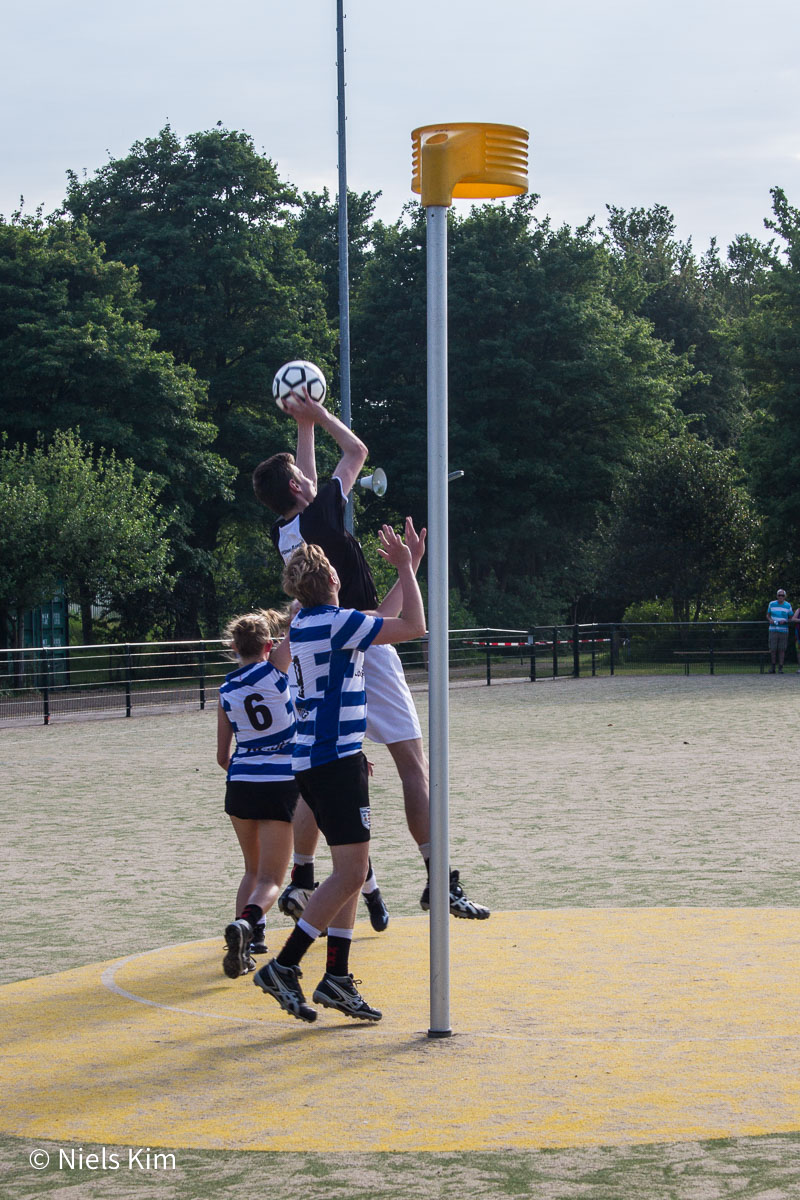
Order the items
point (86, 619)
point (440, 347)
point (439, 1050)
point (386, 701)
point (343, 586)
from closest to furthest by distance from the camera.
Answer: point (439, 1050)
point (440, 347)
point (343, 586)
point (386, 701)
point (86, 619)

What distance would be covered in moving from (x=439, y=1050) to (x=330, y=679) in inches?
52.2

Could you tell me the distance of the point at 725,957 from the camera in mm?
6320

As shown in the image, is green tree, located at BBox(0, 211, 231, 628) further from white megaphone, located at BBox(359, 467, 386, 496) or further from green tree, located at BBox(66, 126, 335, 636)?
white megaphone, located at BBox(359, 467, 386, 496)

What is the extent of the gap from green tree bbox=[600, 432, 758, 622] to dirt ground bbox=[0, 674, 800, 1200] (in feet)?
67.8

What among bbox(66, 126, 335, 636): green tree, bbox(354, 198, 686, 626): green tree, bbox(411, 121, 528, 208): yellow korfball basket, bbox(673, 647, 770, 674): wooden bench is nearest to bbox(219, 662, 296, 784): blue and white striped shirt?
bbox(411, 121, 528, 208): yellow korfball basket

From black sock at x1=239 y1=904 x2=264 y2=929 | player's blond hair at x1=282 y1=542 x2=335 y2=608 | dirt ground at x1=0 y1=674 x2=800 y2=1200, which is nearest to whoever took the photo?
dirt ground at x1=0 y1=674 x2=800 y2=1200

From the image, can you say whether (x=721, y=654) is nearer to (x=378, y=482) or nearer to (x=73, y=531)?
(x=378, y=482)

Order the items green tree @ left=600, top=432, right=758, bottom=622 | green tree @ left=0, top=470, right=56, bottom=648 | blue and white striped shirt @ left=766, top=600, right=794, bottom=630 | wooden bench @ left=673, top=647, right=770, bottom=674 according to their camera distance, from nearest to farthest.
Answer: green tree @ left=0, top=470, right=56, bottom=648
blue and white striped shirt @ left=766, top=600, right=794, bottom=630
wooden bench @ left=673, top=647, right=770, bottom=674
green tree @ left=600, top=432, right=758, bottom=622

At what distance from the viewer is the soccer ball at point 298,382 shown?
22.1 feet

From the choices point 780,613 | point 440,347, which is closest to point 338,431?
point 440,347

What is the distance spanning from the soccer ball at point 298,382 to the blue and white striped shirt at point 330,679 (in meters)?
1.56

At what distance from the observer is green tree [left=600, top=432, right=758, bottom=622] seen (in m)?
40.9

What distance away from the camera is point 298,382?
6859mm

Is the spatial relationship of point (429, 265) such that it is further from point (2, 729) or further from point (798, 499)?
point (798, 499)
